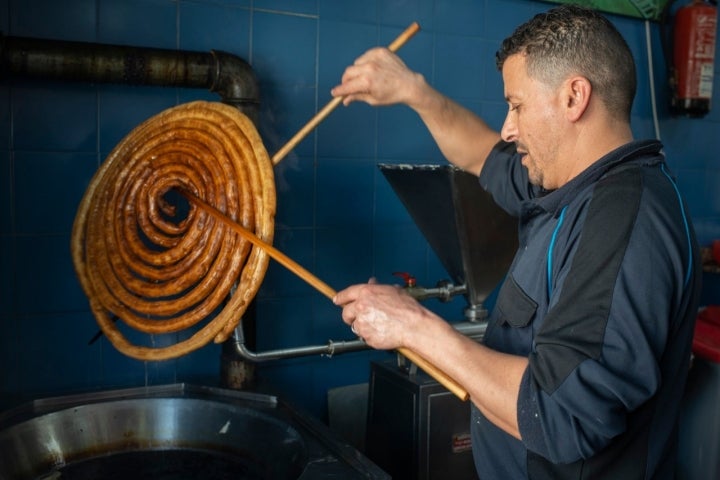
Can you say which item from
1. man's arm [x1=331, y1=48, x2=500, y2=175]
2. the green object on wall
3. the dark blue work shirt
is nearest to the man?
the dark blue work shirt

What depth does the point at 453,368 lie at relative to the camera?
1.32m

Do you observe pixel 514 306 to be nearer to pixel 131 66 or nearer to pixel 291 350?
pixel 291 350

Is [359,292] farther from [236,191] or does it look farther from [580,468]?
[580,468]

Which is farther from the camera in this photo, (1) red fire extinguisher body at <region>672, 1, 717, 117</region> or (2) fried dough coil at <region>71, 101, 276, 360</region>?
(1) red fire extinguisher body at <region>672, 1, 717, 117</region>

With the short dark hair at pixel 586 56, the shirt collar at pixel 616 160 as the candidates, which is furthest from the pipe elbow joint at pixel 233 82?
the shirt collar at pixel 616 160

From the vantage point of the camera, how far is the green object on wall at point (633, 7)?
318 centimetres

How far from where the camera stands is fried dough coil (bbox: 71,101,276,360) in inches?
65.4

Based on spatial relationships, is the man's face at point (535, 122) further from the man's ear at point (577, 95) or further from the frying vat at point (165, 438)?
the frying vat at point (165, 438)

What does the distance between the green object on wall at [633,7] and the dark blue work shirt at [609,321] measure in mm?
2090

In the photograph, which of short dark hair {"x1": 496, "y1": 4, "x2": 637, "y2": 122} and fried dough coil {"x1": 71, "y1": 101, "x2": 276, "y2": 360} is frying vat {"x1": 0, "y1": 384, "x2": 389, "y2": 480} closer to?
fried dough coil {"x1": 71, "y1": 101, "x2": 276, "y2": 360}

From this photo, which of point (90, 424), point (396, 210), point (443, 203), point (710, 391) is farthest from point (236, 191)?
point (710, 391)

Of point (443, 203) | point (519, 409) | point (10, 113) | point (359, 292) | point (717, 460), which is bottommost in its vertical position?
point (717, 460)

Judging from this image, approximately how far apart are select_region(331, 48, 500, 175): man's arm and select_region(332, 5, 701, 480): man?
1.32ft

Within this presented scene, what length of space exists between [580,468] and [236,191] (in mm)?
1002
